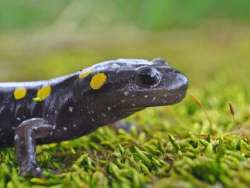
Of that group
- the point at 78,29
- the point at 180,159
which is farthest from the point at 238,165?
the point at 78,29

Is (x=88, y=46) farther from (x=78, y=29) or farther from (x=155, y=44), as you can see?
(x=155, y=44)

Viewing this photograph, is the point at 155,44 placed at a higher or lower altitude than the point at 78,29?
lower

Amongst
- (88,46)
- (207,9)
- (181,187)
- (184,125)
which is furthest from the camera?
(88,46)

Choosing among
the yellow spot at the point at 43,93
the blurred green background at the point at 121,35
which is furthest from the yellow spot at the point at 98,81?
the blurred green background at the point at 121,35

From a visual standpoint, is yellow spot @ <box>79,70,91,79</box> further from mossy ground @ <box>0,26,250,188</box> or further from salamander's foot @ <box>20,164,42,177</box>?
salamander's foot @ <box>20,164,42,177</box>

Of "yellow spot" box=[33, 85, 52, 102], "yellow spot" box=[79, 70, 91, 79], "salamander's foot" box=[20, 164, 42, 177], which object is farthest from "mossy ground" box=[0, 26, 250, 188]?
"yellow spot" box=[79, 70, 91, 79]

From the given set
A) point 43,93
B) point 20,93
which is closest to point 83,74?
point 43,93

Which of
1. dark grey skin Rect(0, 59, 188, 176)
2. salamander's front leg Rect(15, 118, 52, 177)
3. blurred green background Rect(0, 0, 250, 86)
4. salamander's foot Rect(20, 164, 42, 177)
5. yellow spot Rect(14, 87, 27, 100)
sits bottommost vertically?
salamander's foot Rect(20, 164, 42, 177)
